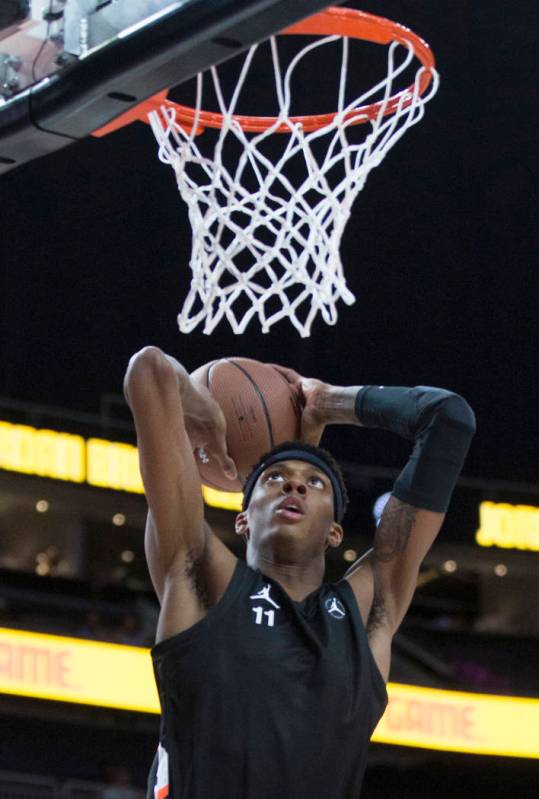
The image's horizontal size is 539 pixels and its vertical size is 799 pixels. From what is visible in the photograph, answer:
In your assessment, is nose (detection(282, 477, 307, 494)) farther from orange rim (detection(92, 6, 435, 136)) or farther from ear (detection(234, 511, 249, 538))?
orange rim (detection(92, 6, 435, 136))

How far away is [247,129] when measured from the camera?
13.1 feet

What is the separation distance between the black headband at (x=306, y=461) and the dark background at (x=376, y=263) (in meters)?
8.66

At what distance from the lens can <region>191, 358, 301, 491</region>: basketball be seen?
330cm

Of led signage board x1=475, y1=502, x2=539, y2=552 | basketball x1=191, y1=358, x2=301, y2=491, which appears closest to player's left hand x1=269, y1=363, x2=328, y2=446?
basketball x1=191, y1=358, x2=301, y2=491

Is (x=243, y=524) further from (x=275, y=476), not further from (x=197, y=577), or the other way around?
(x=197, y=577)

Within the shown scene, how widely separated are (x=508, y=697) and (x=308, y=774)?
977cm

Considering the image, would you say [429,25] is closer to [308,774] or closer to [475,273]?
[475,273]

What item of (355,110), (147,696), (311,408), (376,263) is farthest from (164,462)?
(376,263)

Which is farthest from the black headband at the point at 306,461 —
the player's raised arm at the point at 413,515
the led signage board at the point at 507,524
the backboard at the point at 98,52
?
the led signage board at the point at 507,524

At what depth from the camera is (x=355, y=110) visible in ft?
13.2

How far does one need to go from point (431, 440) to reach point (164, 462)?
23.3 inches

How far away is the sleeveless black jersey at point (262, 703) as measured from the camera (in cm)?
265

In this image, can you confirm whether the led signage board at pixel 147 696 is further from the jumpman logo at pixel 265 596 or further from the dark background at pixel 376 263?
the jumpman logo at pixel 265 596

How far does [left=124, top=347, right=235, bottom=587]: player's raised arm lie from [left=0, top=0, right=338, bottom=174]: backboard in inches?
21.6
